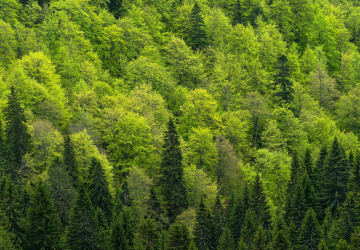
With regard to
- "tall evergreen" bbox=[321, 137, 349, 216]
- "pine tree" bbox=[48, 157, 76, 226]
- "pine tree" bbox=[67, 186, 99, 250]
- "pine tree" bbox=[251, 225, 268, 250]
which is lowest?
"pine tree" bbox=[48, 157, 76, 226]

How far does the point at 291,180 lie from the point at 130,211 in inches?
1029

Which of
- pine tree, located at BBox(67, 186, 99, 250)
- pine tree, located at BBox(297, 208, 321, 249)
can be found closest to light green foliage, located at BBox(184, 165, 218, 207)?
pine tree, located at BBox(297, 208, 321, 249)

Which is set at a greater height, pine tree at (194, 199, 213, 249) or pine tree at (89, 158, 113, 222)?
pine tree at (194, 199, 213, 249)

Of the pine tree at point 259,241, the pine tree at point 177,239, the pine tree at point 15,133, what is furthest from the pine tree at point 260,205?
the pine tree at point 15,133

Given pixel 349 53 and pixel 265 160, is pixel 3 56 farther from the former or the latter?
pixel 349 53

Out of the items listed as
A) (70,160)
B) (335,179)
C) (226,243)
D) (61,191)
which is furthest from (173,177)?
(335,179)

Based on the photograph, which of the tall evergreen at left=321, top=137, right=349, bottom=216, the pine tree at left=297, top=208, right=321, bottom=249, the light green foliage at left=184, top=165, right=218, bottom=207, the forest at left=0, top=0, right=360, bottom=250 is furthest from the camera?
the light green foliage at left=184, top=165, right=218, bottom=207

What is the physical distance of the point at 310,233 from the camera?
60.2m

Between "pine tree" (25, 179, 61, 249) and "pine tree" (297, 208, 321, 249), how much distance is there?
28.1 m

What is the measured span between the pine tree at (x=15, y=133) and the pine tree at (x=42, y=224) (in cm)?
1426

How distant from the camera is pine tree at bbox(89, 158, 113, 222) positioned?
68.2 meters

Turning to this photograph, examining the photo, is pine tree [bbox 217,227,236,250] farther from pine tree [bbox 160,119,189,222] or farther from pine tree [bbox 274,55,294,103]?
pine tree [bbox 274,55,294,103]

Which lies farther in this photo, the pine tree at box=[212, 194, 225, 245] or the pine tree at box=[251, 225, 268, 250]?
the pine tree at box=[212, 194, 225, 245]

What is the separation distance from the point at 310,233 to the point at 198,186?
19751 millimetres
